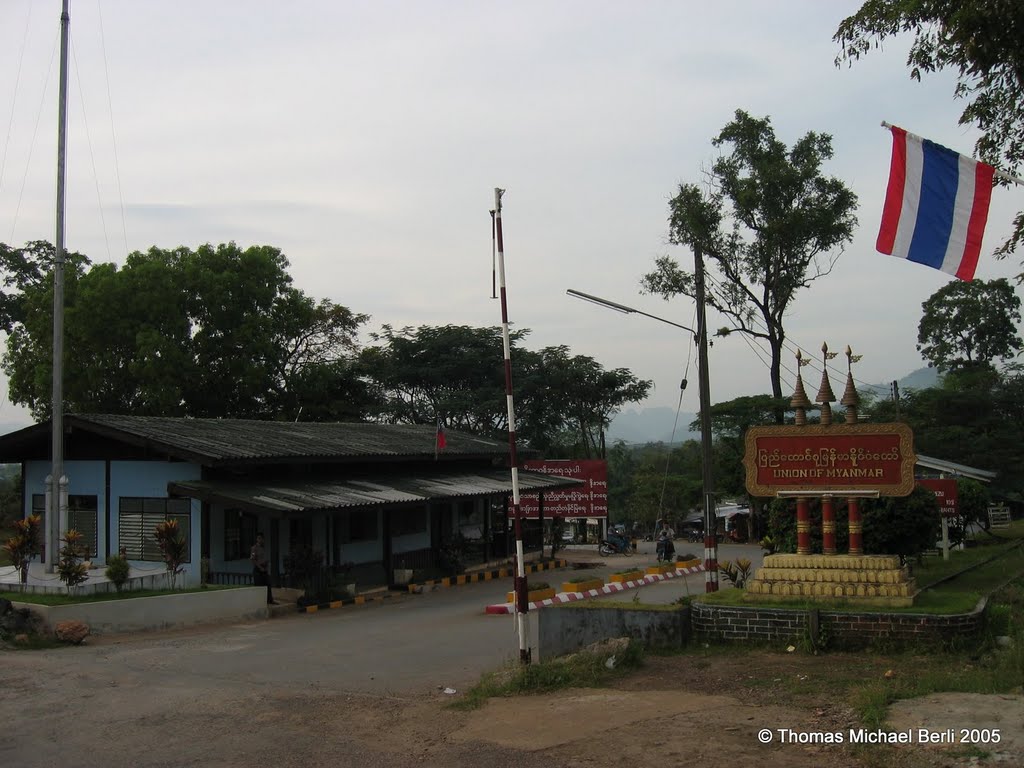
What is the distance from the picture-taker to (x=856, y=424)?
1265 centimetres

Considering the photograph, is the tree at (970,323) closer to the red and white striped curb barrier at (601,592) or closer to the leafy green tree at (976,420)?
the leafy green tree at (976,420)

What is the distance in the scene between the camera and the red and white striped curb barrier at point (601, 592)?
18547 mm

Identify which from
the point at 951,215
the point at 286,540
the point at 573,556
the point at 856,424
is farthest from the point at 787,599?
the point at 573,556

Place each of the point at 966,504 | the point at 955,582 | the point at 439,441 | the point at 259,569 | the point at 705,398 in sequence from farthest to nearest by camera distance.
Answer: the point at 439,441 → the point at 966,504 → the point at 259,569 → the point at 955,582 → the point at 705,398

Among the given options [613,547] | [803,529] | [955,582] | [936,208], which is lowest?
[613,547]

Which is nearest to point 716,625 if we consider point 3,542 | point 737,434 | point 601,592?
point 601,592

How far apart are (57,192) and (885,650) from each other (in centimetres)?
1696

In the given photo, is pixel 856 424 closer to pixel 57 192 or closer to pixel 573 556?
pixel 57 192

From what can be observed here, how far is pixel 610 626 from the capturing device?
11.9m

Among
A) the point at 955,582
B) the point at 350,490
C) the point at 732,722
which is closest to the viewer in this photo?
the point at 732,722

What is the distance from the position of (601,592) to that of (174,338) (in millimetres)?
21663

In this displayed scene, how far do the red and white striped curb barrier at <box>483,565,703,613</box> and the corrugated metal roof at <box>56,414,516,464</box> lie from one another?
6.52 m

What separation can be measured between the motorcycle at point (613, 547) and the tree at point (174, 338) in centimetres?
1401

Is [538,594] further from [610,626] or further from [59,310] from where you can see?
[59,310]
